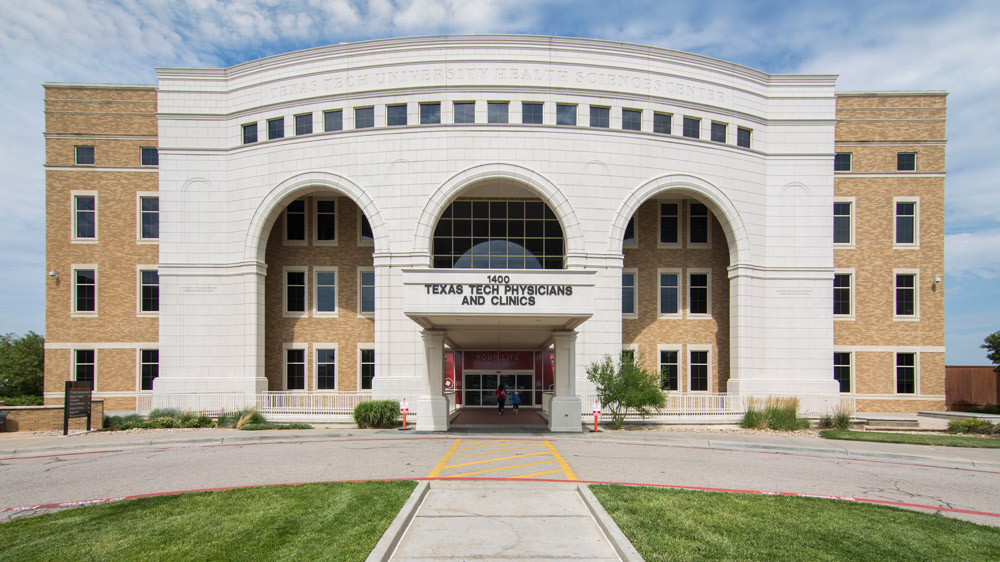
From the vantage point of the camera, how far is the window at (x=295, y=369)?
28469 mm

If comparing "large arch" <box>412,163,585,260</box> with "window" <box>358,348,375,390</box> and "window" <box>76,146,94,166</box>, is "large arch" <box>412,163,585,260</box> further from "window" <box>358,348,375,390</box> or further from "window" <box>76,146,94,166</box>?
"window" <box>76,146,94,166</box>

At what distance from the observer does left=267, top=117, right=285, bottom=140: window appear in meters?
27.4

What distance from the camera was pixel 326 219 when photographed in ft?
96.5

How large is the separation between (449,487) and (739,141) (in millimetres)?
24241

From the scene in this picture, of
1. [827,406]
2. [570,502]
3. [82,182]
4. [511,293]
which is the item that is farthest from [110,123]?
[827,406]

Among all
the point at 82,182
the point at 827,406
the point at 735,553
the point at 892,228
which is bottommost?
the point at 827,406

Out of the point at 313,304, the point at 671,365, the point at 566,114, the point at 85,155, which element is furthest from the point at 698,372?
the point at 85,155

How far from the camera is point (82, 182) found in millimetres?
29891

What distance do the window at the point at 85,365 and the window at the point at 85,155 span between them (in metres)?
10.1

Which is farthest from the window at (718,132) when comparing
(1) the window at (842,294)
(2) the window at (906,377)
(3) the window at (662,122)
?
(2) the window at (906,377)

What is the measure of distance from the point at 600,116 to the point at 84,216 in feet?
90.5

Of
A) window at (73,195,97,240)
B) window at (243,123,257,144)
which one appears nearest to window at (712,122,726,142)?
window at (243,123,257,144)

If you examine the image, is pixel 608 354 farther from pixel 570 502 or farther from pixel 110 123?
pixel 110 123

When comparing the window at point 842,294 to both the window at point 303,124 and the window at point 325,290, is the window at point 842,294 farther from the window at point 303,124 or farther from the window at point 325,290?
the window at point 303,124
